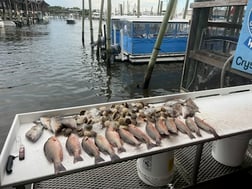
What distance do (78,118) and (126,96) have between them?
6.57 meters

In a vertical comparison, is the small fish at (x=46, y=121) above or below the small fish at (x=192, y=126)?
below

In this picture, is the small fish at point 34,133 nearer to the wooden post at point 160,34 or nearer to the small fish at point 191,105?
the small fish at point 191,105

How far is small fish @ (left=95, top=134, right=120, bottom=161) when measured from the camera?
146 cm

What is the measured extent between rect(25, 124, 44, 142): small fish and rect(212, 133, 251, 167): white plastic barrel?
1857 mm

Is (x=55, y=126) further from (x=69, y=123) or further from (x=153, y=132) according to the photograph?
(x=153, y=132)

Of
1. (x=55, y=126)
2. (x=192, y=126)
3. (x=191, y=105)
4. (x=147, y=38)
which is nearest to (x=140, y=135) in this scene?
(x=192, y=126)

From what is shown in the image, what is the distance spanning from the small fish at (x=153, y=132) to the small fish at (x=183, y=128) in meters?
→ 0.21

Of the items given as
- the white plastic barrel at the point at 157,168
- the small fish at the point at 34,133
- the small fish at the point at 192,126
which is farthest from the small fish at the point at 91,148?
the small fish at the point at 192,126

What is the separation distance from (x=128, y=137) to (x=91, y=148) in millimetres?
292

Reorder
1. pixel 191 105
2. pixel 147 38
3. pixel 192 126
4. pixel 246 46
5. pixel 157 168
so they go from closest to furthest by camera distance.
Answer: pixel 192 126
pixel 157 168
pixel 191 105
pixel 246 46
pixel 147 38

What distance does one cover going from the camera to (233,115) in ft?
6.77

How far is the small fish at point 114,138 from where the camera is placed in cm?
155

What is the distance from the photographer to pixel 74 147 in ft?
5.02

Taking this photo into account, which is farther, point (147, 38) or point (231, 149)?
point (147, 38)
